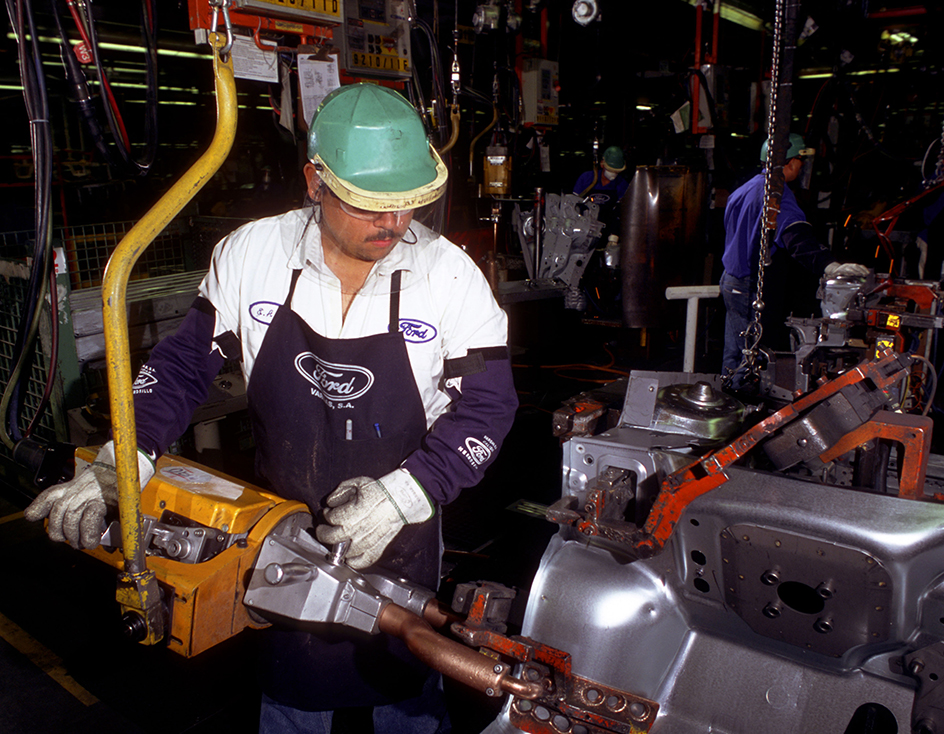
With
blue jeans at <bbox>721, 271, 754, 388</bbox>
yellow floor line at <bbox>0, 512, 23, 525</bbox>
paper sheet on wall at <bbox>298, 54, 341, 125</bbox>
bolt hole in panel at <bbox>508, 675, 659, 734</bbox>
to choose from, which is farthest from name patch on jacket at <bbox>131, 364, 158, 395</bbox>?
blue jeans at <bbox>721, 271, 754, 388</bbox>

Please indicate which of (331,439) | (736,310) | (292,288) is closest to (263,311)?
(292,288)

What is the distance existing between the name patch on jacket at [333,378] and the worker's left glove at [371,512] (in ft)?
0.79

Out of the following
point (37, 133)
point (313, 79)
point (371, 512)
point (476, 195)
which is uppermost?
point (313, 79)

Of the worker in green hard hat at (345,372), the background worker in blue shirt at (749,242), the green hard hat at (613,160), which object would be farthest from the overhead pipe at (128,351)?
the green hard hat at (613,160)

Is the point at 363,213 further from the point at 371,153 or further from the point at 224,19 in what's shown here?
the point at 224,19

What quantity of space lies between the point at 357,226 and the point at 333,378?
37 cm

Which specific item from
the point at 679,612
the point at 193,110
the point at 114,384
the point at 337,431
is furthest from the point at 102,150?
the point at 193,110

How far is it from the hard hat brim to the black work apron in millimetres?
243

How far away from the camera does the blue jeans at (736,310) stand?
475cm

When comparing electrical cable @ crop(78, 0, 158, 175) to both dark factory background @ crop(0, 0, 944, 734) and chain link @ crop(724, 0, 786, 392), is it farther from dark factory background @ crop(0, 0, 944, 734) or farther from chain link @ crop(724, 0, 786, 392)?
chain link @ crop(724, 0, 786, 392)

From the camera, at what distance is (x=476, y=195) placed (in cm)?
641

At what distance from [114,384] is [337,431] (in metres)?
0.65

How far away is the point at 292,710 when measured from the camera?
1.78 m

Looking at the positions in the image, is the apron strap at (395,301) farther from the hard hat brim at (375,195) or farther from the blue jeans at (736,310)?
the blue jeans at (736,310)
